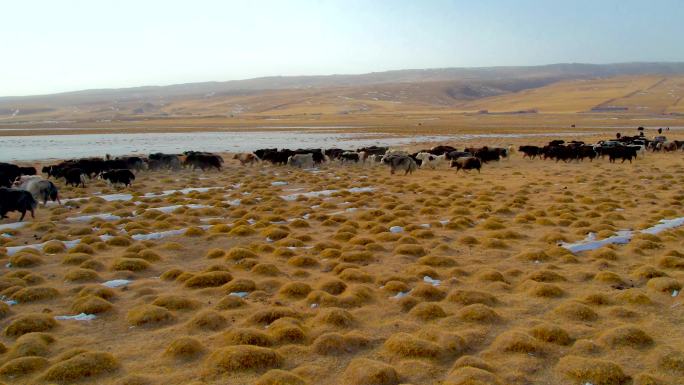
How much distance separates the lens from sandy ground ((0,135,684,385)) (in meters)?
6.79

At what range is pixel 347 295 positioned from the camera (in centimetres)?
946

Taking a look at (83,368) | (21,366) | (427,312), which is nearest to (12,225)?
(21,366)

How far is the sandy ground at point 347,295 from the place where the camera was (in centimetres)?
679

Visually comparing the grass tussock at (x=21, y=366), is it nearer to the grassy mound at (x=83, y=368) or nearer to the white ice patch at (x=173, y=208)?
the grassy mound at (x=83, y=368)

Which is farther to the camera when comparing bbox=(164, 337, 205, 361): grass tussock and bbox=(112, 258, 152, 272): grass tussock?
bbox=(112, 258, 152, 272): grass tussock

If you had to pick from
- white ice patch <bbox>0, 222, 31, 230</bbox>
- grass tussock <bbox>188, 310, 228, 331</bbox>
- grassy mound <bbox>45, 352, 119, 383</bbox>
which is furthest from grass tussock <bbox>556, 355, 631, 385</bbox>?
white ice patch <bbox>0, 222, 31, 230</bbox>

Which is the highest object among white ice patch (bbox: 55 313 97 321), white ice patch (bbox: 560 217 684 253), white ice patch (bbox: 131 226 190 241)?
white ice patch (bbox: 55 313 97 321)

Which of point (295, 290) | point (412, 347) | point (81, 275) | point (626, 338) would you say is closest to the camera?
point (412, 347)

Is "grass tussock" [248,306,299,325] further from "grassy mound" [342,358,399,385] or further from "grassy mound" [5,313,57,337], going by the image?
"grassy mound" [5,313,57,337]

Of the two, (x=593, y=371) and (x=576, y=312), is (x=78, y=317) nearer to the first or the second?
(x=593, y=371)

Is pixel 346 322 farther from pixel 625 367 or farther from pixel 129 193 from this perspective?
pixel 129 193

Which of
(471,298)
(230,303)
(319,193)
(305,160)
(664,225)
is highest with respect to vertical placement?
(305,160)

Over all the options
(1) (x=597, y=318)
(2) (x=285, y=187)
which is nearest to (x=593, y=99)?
(2) (x=285, y=187)

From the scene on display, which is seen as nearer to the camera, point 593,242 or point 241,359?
point 241,359
